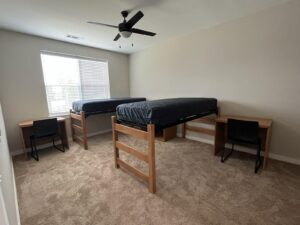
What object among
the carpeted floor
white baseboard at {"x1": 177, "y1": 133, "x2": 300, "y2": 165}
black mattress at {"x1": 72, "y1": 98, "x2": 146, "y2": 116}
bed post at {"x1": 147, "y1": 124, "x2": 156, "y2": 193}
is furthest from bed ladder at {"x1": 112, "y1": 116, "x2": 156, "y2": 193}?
white baseboard at {"x1": 177, "y1": 133, "x2": 300, "y2": 165}

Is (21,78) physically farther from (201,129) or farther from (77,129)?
(201,129)

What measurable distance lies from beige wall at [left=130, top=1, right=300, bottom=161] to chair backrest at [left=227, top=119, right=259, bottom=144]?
61 centimetres

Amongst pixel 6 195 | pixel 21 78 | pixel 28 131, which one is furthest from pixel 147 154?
pixel 21 78

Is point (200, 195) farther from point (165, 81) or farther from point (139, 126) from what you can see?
point (165, 81)

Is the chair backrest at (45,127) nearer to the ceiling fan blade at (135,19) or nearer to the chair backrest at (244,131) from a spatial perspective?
the ceiling fan blade at (135,19)

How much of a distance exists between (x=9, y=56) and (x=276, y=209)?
4.66m

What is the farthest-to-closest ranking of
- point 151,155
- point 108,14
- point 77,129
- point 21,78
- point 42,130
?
point 77,129
point 21,78
point 42,130
point 108,14
point 151,155

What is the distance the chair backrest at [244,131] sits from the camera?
2.20 m

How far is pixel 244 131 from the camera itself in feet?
7.52

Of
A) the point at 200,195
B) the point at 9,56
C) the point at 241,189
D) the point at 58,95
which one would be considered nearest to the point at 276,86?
the point at 241,189

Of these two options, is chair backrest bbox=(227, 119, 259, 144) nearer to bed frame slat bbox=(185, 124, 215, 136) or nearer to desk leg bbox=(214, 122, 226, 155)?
desk leg bbox=(214, 122, 226, 155)

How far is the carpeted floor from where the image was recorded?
1466 mm

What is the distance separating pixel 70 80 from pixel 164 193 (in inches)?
135

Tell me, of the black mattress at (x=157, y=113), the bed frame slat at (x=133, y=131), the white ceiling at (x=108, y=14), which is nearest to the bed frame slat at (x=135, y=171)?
the bed frame slat at (x=133, y=131)
